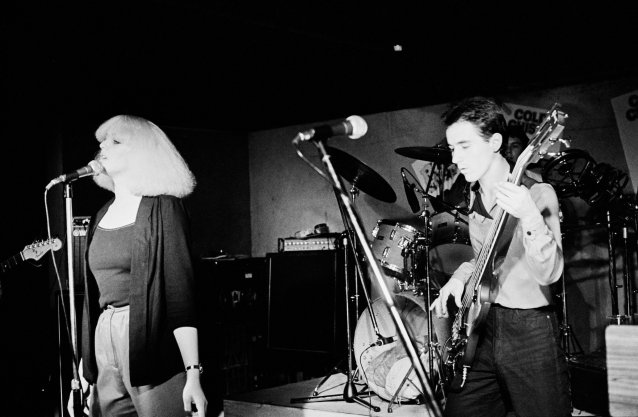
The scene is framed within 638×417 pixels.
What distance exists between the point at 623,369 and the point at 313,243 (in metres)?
4.73

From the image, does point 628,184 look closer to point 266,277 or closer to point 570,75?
point 570,75

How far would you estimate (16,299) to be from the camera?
5.97 meters

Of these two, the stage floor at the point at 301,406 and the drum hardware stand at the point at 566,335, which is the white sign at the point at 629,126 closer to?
the drum hardware stand at the point at 566,335

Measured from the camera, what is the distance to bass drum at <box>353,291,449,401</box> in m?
4.40

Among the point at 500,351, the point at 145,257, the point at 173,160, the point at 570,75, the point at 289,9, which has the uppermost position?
the point at 289,9

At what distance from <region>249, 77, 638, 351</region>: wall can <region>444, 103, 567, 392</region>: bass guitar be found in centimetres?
284

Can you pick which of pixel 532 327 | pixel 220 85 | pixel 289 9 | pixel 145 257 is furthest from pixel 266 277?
pixel 532 327

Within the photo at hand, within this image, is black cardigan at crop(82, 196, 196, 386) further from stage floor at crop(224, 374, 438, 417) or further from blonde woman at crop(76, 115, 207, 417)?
stage floor at crop(224, 374, 438, 417)

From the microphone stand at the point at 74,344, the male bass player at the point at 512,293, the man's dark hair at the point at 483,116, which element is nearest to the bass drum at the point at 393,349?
the male bass player at the point at 512,293

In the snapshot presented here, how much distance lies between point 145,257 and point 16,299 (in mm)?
3875

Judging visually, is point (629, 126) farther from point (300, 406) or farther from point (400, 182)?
point (300, 406)

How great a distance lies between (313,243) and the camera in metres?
6.26

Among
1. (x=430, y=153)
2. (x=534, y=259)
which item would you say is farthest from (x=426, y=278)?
(x=534, y=259)

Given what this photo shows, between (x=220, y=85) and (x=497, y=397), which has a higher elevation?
(x=220, y=85)
